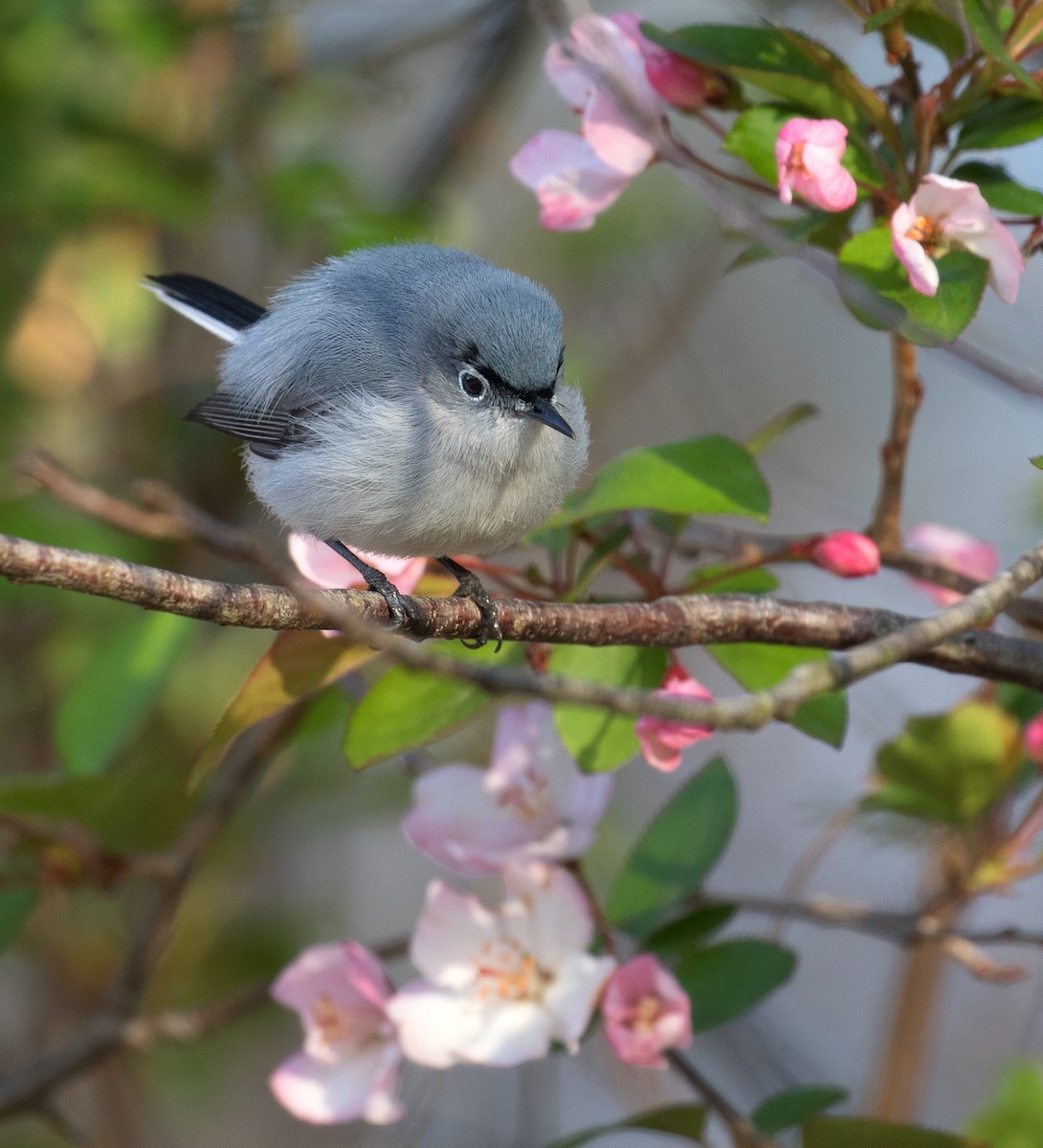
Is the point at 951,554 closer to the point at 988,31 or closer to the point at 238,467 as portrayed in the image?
the point at 988,31

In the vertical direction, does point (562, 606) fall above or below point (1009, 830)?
above

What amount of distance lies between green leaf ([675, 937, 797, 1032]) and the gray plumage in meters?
0.63

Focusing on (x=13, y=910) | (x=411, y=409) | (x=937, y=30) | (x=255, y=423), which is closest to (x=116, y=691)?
(x=13, y=910)

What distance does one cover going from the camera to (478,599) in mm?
1495

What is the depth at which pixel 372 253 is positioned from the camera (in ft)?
7.08

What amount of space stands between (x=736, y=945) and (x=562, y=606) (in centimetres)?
49

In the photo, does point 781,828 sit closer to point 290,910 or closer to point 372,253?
point 290,910

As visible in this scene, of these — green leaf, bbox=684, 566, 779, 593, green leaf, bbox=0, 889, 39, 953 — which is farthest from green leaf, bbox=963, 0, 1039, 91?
green leaf, bbox=0, 889, 39, 953

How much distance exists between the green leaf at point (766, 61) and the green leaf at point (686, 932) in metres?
0.94

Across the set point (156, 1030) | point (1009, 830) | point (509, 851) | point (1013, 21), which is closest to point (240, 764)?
point (156, 1030)

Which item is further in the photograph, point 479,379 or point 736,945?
point 479,379

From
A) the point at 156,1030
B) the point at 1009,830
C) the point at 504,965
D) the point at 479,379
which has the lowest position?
the point at 156,1030

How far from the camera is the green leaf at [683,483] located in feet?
4.61

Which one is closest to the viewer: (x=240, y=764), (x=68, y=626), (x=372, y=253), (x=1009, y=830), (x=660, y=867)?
(x=660, y=867)
